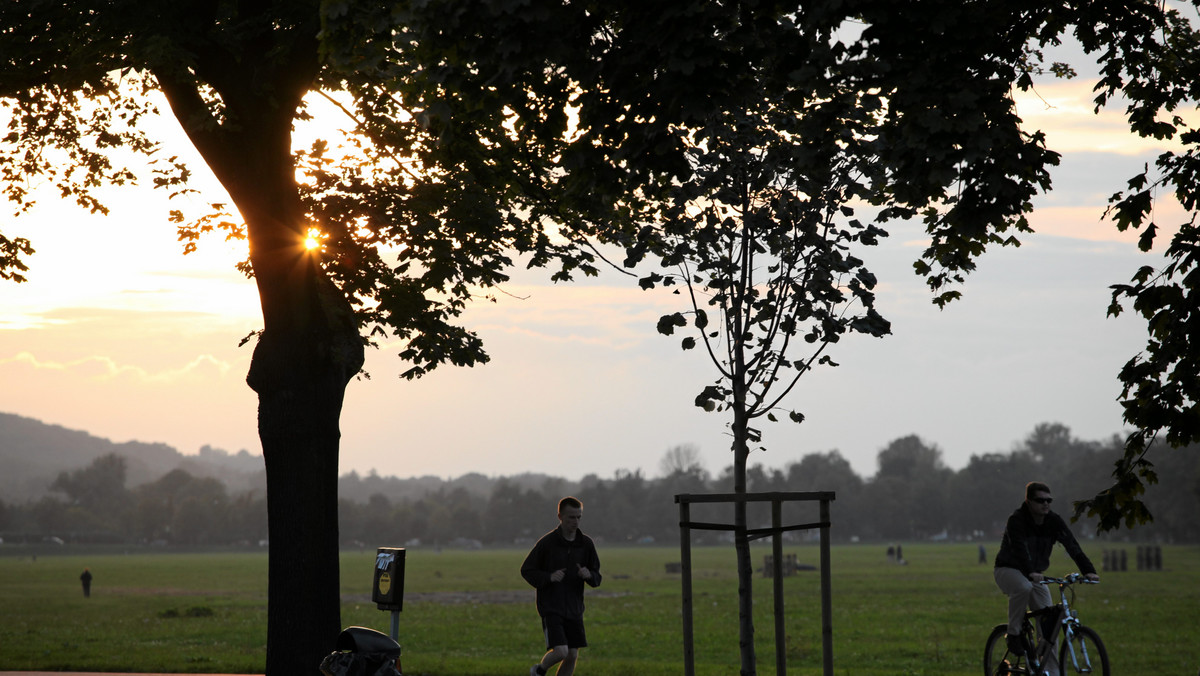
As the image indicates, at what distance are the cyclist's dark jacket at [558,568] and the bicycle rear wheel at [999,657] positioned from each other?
163 inches

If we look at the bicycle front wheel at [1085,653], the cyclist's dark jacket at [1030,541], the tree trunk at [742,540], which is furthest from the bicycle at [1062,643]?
the tree trunk at [742,540]

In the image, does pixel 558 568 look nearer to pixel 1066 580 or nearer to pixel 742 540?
pixel 742 540

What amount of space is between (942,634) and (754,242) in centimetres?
2018

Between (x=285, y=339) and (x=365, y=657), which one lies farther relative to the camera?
(x=285, y=339)

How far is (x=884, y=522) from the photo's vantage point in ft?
584

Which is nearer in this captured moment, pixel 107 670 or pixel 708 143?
pixel 708 143

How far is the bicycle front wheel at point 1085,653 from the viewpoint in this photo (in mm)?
10625

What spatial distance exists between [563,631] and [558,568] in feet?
1.83

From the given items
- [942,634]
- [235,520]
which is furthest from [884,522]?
[942,634]

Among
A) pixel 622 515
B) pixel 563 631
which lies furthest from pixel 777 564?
pixel 622 515

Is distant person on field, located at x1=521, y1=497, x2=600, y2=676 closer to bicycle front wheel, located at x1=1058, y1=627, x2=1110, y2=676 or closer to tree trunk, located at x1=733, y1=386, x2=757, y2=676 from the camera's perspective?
tree trunk, located at x1=733, y1=386, x2=757, y2=676

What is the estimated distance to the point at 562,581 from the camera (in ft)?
33.4

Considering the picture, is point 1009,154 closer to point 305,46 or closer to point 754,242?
point 754,242

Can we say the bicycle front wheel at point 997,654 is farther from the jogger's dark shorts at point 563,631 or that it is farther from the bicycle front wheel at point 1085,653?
the jogger's dark shorts at point 563,631
